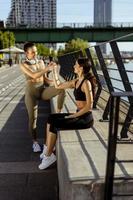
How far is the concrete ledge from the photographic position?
4.04m

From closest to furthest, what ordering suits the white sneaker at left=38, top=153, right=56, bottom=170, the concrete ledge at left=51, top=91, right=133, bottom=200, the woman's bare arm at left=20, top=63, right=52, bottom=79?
the concrete ledge at left=51, top=91, right=133, bottom=200
the white sneaker at left=38, top=153, right=56, bottom=170
the woman's bare arm at left=20, top=63, right=52, bottom=79

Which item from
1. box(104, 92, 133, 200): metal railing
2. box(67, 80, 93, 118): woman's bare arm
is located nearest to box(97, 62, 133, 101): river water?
box(67, 80, 93, 118): woman's bare arm

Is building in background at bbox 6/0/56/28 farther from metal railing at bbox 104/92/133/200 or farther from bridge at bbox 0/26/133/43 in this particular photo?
metal railing at bbox 104/92/133/200

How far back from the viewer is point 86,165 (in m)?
4.53

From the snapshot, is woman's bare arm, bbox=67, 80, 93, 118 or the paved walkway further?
woman's bare arm, bbox=67, 80, 93, 118

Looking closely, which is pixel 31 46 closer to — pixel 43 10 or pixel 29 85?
pixel 29 85

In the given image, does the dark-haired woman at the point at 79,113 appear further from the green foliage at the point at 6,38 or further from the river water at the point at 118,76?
the green foliage at the point at 6,38

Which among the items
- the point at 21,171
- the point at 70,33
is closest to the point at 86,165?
the point at 21,171

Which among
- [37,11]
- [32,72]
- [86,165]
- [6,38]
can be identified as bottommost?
[86,165]

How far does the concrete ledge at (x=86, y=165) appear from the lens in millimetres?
4035

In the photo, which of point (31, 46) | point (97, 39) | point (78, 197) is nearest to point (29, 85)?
point (31, 46)

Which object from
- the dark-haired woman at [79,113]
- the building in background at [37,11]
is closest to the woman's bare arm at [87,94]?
the dark-haired woman at [79,113]

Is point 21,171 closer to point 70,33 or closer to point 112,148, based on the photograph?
point 112,148

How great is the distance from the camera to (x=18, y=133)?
32.8 feet
